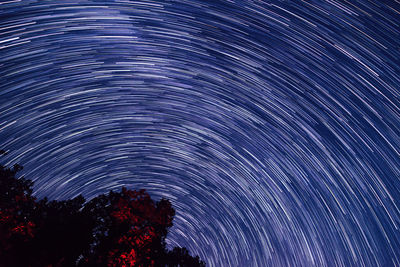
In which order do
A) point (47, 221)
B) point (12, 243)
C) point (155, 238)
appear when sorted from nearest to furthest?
point (12, 243)
point (47, 221)
point (155, 238)

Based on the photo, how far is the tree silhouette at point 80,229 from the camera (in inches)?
522

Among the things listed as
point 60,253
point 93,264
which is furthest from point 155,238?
A: point 60,253

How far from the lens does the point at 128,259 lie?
13.7 m

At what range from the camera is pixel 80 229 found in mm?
13984

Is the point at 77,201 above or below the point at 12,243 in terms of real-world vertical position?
above

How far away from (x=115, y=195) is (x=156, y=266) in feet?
15.8

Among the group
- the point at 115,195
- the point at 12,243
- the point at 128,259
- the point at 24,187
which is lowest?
the point at 12,243

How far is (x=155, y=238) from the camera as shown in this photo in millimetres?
14984

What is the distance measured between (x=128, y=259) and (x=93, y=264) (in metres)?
1.73

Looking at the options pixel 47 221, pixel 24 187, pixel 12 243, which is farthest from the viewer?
pixel 24 187

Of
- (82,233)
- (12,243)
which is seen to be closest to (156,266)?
(82,233)

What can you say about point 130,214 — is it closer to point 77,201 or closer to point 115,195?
point 115,195

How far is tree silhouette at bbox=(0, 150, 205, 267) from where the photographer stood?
13250 mm

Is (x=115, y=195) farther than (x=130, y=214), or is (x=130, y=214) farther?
→ (x=115, y=195)
